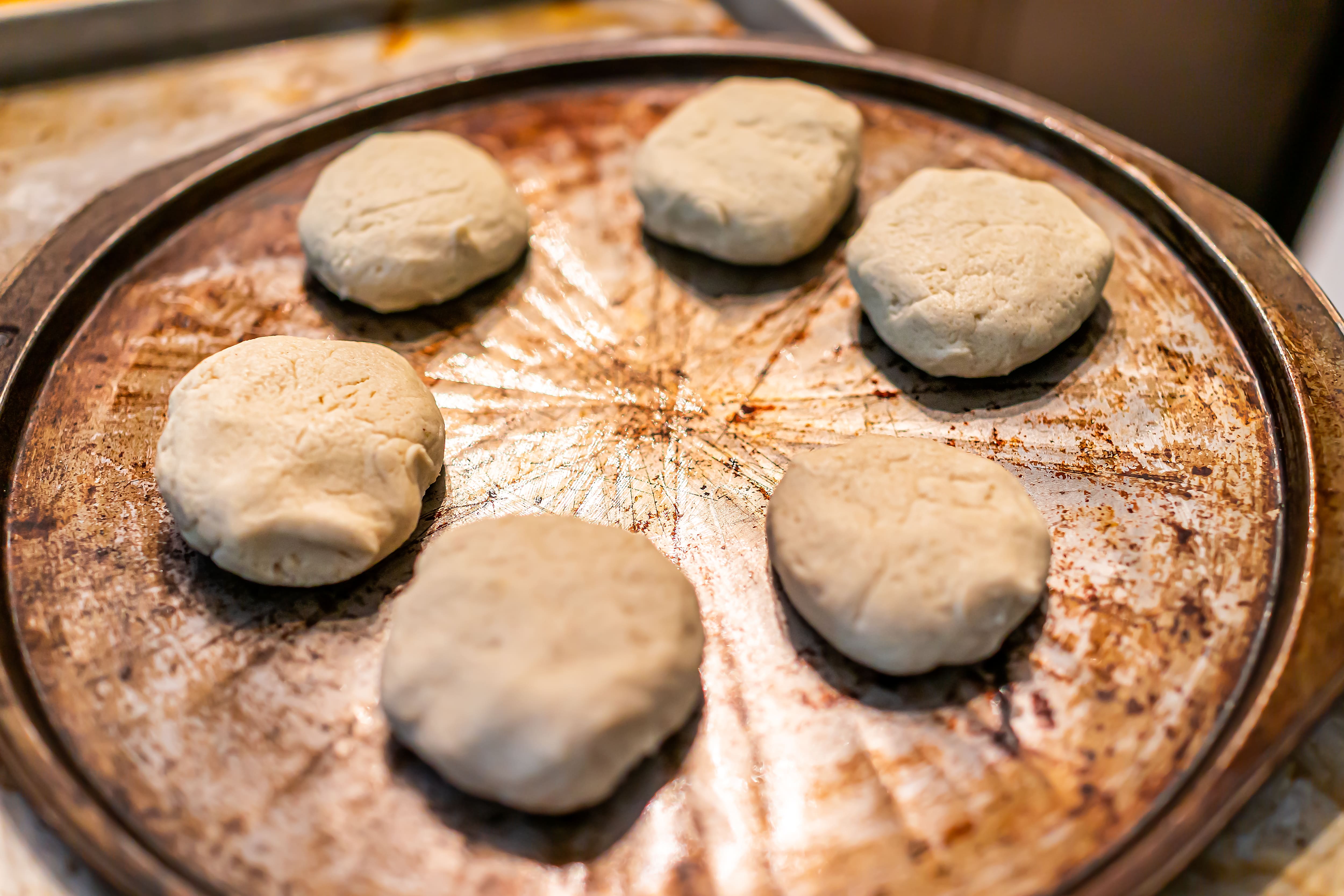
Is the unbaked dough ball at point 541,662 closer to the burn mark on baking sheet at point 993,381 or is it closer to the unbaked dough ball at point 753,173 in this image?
Answer: the burn mark on baking sheet at point 993,381

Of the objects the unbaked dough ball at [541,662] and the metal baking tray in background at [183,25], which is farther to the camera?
the metal baking tray in background at [183,25]

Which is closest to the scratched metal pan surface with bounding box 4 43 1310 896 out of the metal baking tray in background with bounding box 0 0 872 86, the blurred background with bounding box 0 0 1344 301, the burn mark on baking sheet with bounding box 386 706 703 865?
the burn mark on baking sheet with bounding box 386 706 703 865

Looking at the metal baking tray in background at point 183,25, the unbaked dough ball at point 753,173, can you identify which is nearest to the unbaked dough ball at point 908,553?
the unbaked dough ball at point 753,173

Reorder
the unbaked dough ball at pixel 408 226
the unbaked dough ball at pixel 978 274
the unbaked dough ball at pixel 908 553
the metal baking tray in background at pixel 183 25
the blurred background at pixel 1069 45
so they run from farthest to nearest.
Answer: the metal baking tray in background at pixel 183 25
the blurred background at pixel 1069 45
the unbaked dough ball at pixel 408 226
the unbaked dough ball at pixel 978 274
the unbaked dough ball at pixel 908 553

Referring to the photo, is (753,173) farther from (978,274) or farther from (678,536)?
(678,536)

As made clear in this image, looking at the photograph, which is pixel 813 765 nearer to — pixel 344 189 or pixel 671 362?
pixel 671 362

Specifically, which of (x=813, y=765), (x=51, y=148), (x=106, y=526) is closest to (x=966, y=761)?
(x=813, y=765)
